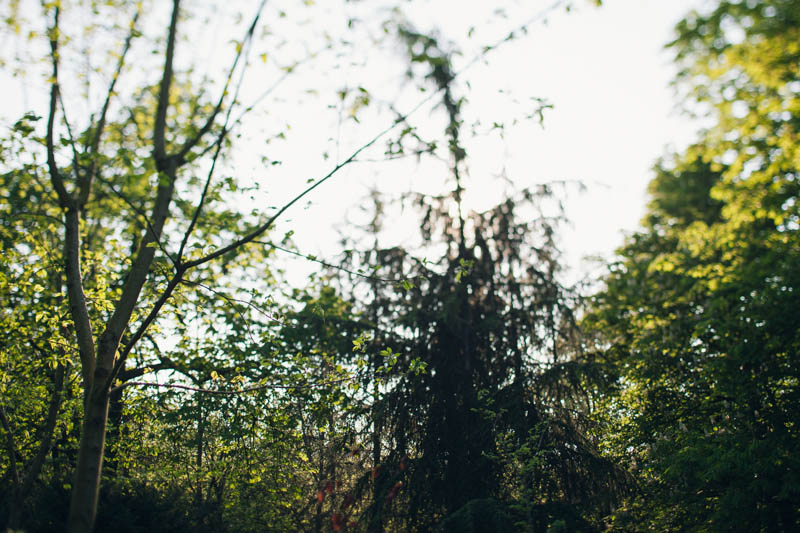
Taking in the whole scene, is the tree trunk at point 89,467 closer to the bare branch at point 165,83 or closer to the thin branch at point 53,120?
the thin branch at point 53,120

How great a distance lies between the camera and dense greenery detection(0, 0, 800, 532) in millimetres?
5043

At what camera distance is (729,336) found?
8.39 metres

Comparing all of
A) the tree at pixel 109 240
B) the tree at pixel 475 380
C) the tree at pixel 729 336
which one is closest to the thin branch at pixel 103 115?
the tree at pixel 109 240

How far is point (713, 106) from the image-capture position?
5.41 meters

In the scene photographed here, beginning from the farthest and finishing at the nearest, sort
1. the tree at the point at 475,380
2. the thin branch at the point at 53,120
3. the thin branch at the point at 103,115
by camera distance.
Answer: the tree at the point at 475,380
the thin branch at the point at 103,115
the thin branch at the point at 53,120

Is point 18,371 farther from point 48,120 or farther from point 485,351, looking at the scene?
point 485,351

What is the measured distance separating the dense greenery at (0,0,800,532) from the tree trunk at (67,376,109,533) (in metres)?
0.02

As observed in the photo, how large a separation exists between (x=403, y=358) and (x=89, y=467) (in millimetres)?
5825

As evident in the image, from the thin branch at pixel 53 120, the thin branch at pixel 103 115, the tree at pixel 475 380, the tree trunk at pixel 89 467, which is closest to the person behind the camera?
the tree trunk at pixel 89 467

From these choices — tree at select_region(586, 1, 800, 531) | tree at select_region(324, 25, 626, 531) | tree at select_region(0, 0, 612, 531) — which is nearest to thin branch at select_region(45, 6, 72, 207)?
tree at select_region(0, 0, 612, 531)

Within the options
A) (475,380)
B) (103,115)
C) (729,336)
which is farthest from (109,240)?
(729,336)

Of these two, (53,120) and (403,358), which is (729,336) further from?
(53,120)

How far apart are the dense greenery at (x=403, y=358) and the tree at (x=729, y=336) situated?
44 millimetres

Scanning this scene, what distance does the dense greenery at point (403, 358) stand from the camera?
504 cm
